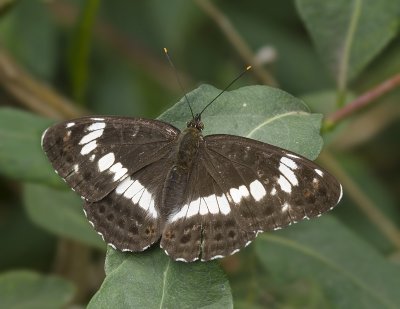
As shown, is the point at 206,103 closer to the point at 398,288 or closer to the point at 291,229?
the point at 291,229

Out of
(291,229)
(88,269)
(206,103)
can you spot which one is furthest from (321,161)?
(206,103)

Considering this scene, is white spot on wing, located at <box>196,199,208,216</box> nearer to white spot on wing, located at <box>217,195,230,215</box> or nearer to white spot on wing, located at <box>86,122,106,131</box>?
white spot on wing, located at <box>217,195,230,215</box>

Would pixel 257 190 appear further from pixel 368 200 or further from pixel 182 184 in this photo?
pixel 368 200

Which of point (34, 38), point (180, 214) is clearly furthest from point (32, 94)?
point (180, 214)

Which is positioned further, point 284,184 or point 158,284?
point 284,184

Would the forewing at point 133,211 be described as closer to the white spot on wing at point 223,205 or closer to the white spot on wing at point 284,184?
the white spot on wing at point 223,205

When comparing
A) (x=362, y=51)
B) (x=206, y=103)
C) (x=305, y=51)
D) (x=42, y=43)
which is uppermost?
(x=206, y=103)

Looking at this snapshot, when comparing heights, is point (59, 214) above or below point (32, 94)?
below
